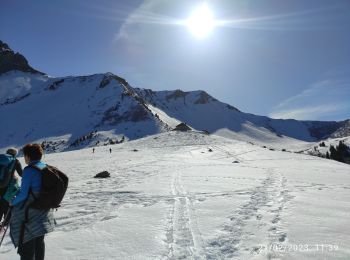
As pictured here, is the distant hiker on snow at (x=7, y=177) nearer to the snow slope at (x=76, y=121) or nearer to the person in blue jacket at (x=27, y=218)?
the person in blue jacket at (x=27, y=218)

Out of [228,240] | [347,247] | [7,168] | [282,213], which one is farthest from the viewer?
[282,213]

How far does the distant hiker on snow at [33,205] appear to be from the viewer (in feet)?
19.9

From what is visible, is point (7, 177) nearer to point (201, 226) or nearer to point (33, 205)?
point (33, 205)

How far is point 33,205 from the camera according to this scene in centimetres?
612

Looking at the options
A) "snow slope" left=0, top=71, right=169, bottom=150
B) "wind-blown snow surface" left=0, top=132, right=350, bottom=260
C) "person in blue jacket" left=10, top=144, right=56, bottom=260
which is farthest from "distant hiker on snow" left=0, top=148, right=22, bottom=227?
"snow slope" left=0, top=71, right=169, bottom=150

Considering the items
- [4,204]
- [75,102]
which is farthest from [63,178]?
[75,102]

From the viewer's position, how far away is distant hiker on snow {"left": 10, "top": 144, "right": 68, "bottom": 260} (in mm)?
6078

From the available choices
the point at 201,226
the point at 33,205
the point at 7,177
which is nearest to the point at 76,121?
the point at 7,177

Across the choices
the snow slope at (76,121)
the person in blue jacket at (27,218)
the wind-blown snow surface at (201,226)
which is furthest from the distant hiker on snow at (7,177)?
the snow slope at (76,121)

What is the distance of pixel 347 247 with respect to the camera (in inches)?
287

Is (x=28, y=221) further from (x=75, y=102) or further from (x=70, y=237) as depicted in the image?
(x=75, y=102)

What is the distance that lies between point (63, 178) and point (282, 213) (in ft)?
21.9

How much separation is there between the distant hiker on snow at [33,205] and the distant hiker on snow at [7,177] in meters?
2.55

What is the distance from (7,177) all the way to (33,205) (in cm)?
305
